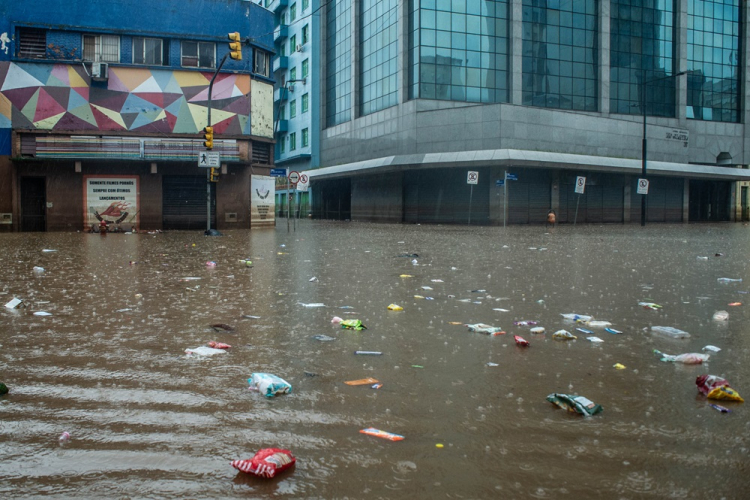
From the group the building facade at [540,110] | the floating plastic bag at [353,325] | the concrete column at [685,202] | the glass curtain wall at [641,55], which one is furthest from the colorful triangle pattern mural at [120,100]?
the concrete column at [685,202]

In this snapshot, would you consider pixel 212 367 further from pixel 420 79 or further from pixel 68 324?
pixel 420 79

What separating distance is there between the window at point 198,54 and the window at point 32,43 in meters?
6.22

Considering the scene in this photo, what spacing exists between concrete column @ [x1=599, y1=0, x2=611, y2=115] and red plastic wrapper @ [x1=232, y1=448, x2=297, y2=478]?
5195cm

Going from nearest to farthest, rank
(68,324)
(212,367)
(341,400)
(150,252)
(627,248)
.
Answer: (341,400), (212,367), (68,324), (150,252), (627,248)

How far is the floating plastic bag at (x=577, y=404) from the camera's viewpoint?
396 centimetres

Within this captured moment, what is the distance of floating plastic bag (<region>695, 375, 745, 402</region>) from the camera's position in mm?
4223

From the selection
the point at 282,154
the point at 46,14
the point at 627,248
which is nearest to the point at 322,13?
the point at 282,154

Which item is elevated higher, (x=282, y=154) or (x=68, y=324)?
(x=282, y=154)

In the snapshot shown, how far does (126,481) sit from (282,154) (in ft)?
233

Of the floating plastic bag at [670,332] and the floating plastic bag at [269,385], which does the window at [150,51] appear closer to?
the floating plastic bag at [670,332]

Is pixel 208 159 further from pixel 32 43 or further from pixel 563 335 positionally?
pixel 563 335

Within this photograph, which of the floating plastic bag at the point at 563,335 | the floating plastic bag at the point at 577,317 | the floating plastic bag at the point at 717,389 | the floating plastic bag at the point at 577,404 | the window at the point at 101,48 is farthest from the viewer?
the window at the point at 101,48

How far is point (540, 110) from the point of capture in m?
44.6

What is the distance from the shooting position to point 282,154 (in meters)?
72.6
